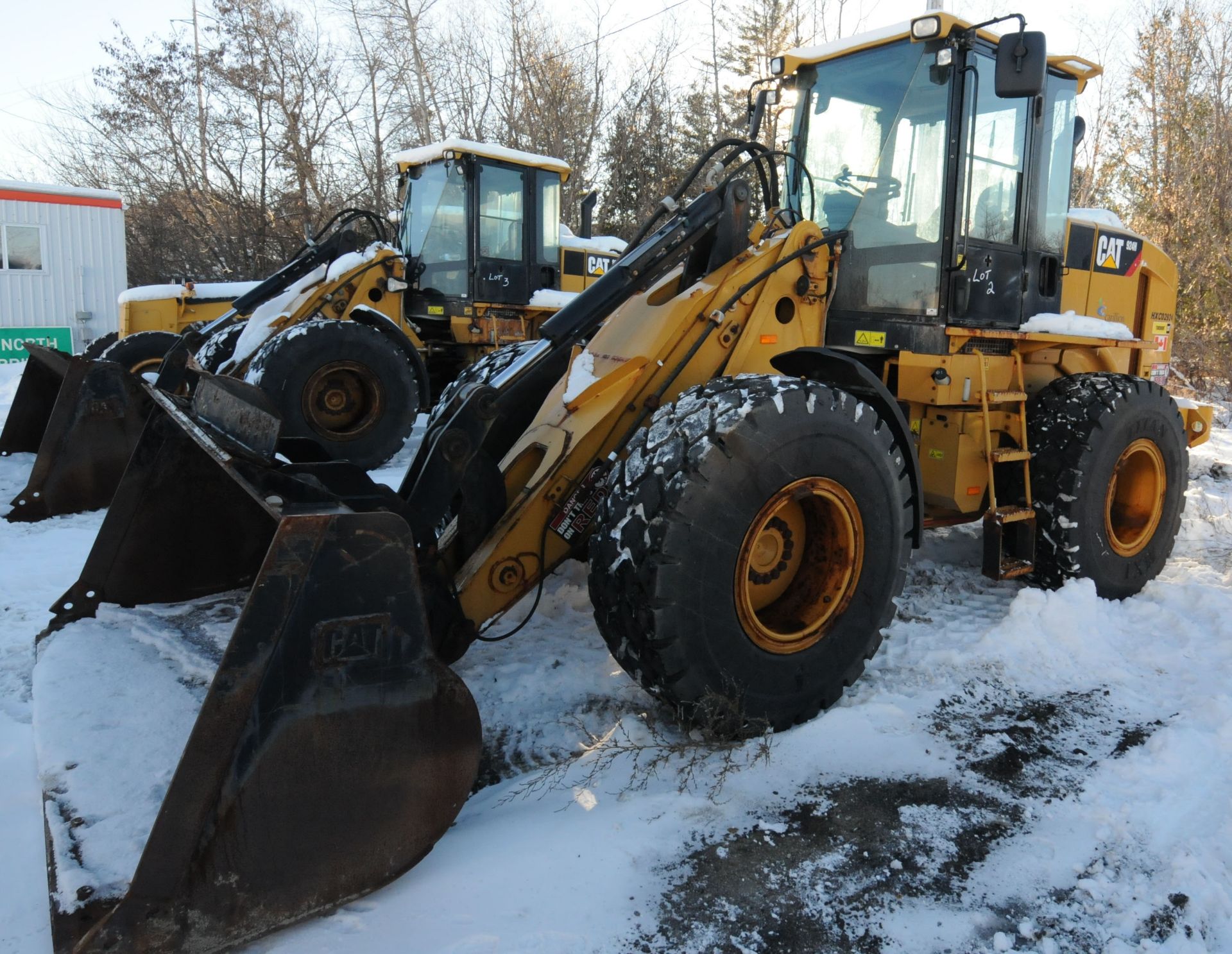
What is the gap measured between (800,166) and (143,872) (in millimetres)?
4279

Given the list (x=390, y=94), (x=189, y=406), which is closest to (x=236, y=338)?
(x=189, y=406)

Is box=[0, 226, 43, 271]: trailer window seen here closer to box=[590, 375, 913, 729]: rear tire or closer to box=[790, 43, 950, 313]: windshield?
box=[790, 43, 950, 313]: windshield

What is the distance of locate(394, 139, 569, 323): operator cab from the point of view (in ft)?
32.1

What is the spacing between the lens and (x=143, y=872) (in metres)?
2.00

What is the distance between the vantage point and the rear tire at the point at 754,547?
2.85m

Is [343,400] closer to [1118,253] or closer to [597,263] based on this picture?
[597,263]

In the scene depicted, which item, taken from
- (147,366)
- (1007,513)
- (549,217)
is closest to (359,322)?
(147,366)

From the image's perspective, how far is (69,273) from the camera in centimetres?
1781

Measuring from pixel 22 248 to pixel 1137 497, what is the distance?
63.2ft

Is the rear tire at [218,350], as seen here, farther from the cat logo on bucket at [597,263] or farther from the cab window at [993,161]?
the cab window at [993,161]

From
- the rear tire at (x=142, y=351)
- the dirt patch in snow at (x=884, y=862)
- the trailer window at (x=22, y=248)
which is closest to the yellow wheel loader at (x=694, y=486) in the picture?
the dirt patch in snow at (x=884, y=862)

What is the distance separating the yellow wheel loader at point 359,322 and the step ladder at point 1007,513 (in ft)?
15.2

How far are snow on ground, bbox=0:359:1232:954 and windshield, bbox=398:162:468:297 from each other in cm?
637

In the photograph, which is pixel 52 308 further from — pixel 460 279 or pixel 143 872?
pixel 143 872
